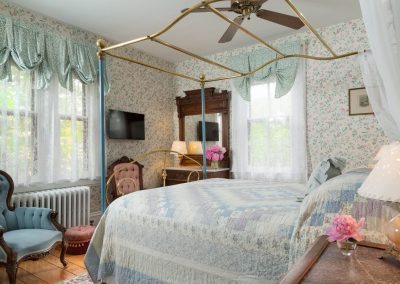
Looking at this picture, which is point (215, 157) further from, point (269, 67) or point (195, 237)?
point (195, 237)

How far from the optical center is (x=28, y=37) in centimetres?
326

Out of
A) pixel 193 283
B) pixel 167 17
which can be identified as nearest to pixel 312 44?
pixel 167 17

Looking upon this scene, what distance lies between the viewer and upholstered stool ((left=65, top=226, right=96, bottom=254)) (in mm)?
3186

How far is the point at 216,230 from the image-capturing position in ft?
5.67

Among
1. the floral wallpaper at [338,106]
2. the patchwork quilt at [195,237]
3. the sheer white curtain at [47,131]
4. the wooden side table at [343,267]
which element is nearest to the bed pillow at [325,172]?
the patchwork quilt at [195,237]

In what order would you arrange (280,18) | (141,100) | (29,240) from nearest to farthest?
(29,240), (280,18), (141,100)

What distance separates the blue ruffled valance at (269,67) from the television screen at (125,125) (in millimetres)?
1676

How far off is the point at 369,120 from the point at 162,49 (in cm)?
326

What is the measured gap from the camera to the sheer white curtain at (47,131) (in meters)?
3.17

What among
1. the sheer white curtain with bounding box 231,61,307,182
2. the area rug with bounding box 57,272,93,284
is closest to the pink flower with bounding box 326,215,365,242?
the area rug with bounding box 57,272,93,284

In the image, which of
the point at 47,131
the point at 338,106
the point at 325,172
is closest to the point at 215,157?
the point at 338,106

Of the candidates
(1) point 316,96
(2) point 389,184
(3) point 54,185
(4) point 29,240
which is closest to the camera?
(2) point 389,184

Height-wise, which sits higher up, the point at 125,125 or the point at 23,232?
the point at 125,125

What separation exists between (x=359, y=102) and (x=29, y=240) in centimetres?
394
